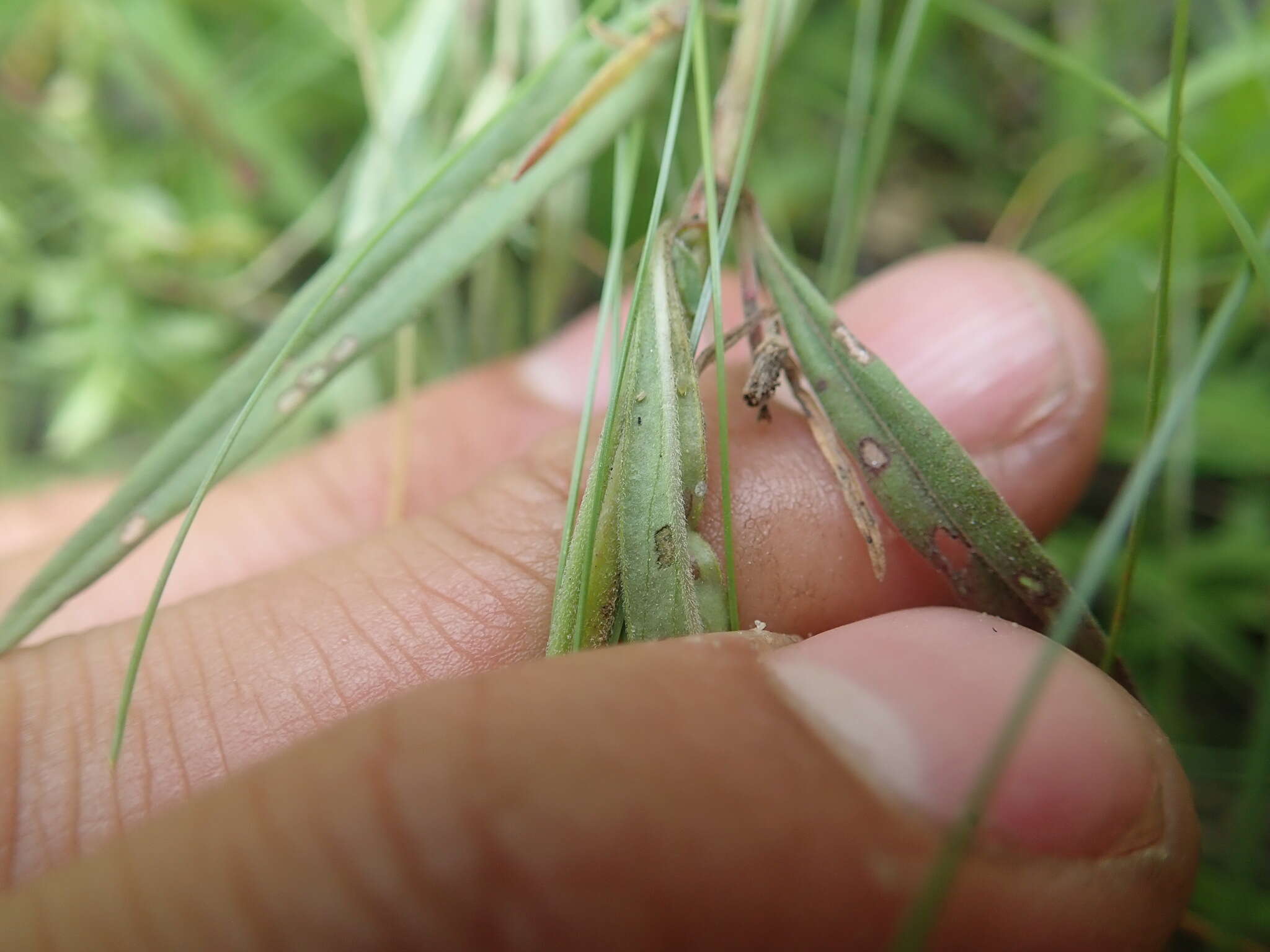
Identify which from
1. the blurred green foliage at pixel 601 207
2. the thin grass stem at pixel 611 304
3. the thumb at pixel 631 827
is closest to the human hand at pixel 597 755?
the thumb at pixel 631 827

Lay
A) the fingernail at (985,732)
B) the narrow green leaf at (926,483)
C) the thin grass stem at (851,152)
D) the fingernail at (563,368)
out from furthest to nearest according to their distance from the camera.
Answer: the fingernail at (563,368) → the thin grass stem at (851,152) → the narrow green leaf at (926,483) → the fingernail at (985,732)

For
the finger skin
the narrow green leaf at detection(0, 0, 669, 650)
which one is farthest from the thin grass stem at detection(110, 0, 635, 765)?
the finger skin

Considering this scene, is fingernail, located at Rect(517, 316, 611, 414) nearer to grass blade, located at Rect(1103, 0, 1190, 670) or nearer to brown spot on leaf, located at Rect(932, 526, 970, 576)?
brown spot on leaf, located at Rect(932, 526, 970, 576)

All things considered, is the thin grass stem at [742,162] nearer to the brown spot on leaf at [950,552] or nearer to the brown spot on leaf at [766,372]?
the brown spot on leaf at [766,372]

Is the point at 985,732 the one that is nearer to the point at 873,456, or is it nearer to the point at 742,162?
the point at 873,456

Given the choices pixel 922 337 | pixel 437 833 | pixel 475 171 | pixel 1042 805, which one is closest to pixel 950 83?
pixel 922 337

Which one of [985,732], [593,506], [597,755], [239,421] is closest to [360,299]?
[239,421]
